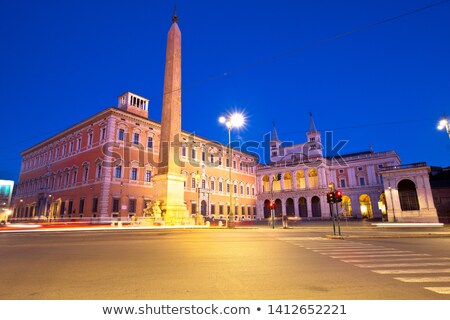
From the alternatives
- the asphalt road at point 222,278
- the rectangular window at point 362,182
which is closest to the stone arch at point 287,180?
the rectangular window at point 362,182

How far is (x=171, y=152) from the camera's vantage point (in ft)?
69.8

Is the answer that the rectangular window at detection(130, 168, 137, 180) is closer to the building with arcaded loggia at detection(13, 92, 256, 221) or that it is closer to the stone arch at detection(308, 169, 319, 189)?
the building with arcaded loggia at detection(13, 92, 256, 221)

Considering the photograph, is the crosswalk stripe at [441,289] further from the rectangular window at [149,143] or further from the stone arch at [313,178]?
the stone arch at [313,178]

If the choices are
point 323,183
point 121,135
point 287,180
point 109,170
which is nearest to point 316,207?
point 323,183

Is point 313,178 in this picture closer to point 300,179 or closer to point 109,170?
point 300,179

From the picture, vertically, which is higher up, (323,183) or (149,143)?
(149,143)

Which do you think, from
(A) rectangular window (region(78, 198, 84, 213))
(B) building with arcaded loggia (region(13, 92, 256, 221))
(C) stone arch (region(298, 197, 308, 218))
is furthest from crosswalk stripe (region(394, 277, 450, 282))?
(C) stone arch (region(298, 197, 308, 218))

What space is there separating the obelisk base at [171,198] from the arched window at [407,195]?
81.4 feet

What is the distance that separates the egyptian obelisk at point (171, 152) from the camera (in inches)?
819

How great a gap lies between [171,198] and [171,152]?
3536 mm

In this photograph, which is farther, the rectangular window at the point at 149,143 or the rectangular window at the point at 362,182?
the rectangular window at the point at 362,182

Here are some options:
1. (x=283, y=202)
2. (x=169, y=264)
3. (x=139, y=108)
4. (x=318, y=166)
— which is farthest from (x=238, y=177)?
(x=169, y=264)

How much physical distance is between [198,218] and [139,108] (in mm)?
21552

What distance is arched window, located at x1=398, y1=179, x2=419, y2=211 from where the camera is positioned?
30484mm
